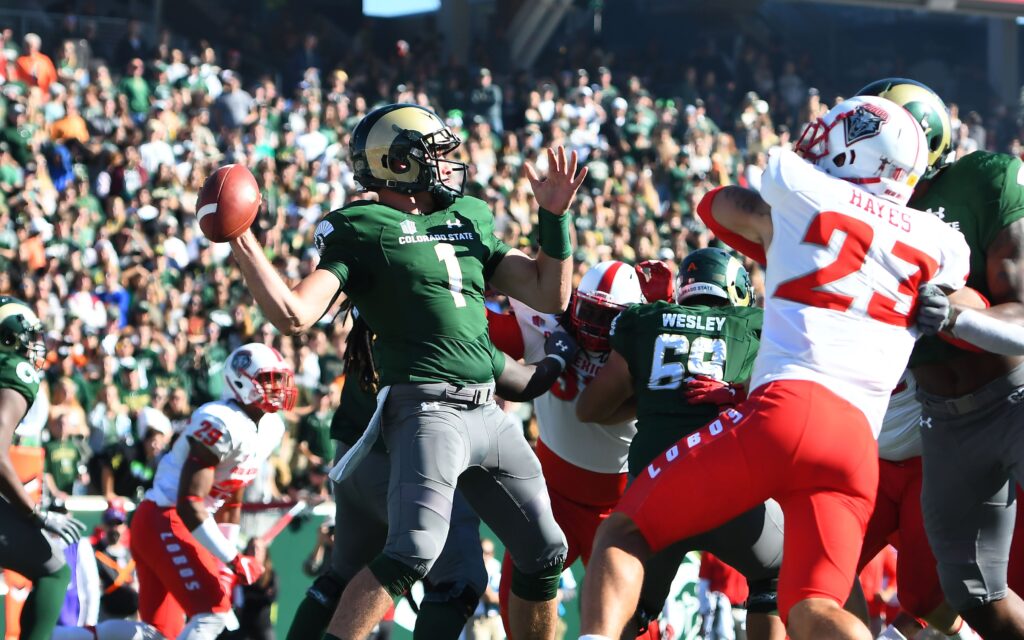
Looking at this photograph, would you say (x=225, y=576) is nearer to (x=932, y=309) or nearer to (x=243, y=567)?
(x=243, y=567)

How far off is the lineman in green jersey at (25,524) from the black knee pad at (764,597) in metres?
3.18

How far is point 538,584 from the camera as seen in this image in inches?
203

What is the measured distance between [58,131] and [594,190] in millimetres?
5464

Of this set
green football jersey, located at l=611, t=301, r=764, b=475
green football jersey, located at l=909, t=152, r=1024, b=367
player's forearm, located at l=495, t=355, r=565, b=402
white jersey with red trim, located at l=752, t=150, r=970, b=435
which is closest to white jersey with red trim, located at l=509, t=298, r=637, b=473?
player's forearm, located at l=495, t=355, r=565, b=402

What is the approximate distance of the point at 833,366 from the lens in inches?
166

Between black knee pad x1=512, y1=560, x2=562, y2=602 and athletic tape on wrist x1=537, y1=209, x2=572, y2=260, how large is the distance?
3.57 feet

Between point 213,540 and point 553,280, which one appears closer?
point 553,280

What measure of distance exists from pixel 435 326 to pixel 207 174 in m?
9.55

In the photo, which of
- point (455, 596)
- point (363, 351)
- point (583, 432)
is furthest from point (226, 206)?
point (583, 432)

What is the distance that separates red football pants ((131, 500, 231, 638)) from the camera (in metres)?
6.80

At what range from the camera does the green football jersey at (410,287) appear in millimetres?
4922

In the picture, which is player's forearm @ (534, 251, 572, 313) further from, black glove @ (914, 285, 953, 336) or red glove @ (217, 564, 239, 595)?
red glove @ (217, 564, 239, 595)

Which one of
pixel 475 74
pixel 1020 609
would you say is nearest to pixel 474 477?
pixel 1020 609

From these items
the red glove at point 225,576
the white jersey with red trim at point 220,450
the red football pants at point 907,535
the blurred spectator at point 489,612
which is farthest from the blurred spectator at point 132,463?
the red football pants at point 907,535
